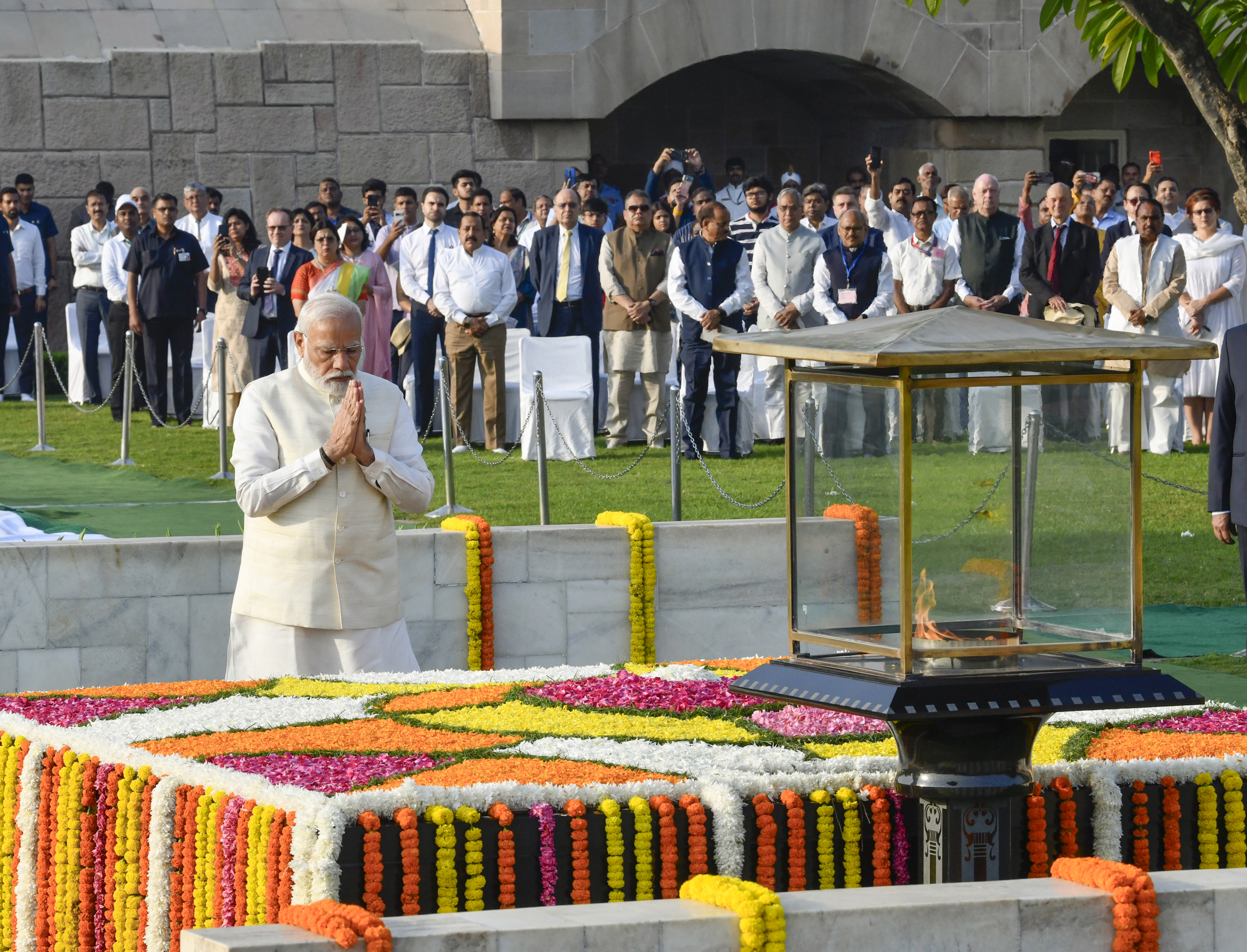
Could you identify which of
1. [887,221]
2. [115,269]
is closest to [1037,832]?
[887,221]

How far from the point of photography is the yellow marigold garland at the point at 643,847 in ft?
15.9

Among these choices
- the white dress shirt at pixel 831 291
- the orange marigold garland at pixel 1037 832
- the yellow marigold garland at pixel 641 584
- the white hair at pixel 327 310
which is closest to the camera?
the orange marigold garland at pixel 1037 832

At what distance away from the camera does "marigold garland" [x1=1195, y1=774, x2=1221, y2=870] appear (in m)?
5.31

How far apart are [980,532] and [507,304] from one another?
10171 mm

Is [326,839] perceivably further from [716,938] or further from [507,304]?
[507,304]

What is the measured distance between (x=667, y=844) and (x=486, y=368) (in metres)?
10.1

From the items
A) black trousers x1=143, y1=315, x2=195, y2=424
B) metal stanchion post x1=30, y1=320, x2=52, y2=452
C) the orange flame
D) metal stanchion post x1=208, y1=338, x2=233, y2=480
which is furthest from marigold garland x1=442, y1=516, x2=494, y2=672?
black trousers x1=143, y1=315, x2=195, y2=424

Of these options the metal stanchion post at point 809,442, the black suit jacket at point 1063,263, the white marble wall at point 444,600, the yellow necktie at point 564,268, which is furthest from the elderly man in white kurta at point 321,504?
the black suit jacket at point 1063,263

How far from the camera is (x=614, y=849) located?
15.8 ft

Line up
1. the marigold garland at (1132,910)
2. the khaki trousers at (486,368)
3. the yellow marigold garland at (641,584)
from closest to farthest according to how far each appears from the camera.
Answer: the marigold garland at (1132,910), the yellow marigold garland at (641,584), the khaki trousers at (486,368)

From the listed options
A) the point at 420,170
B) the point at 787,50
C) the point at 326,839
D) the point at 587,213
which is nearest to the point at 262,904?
the point at 326,839

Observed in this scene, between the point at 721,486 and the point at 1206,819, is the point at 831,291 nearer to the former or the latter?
the point at 721,486

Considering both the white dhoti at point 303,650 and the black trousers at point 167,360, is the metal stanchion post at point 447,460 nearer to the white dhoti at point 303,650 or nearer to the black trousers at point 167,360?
the white dhoti at point 303,650

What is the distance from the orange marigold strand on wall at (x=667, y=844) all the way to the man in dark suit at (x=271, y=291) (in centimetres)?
1056
